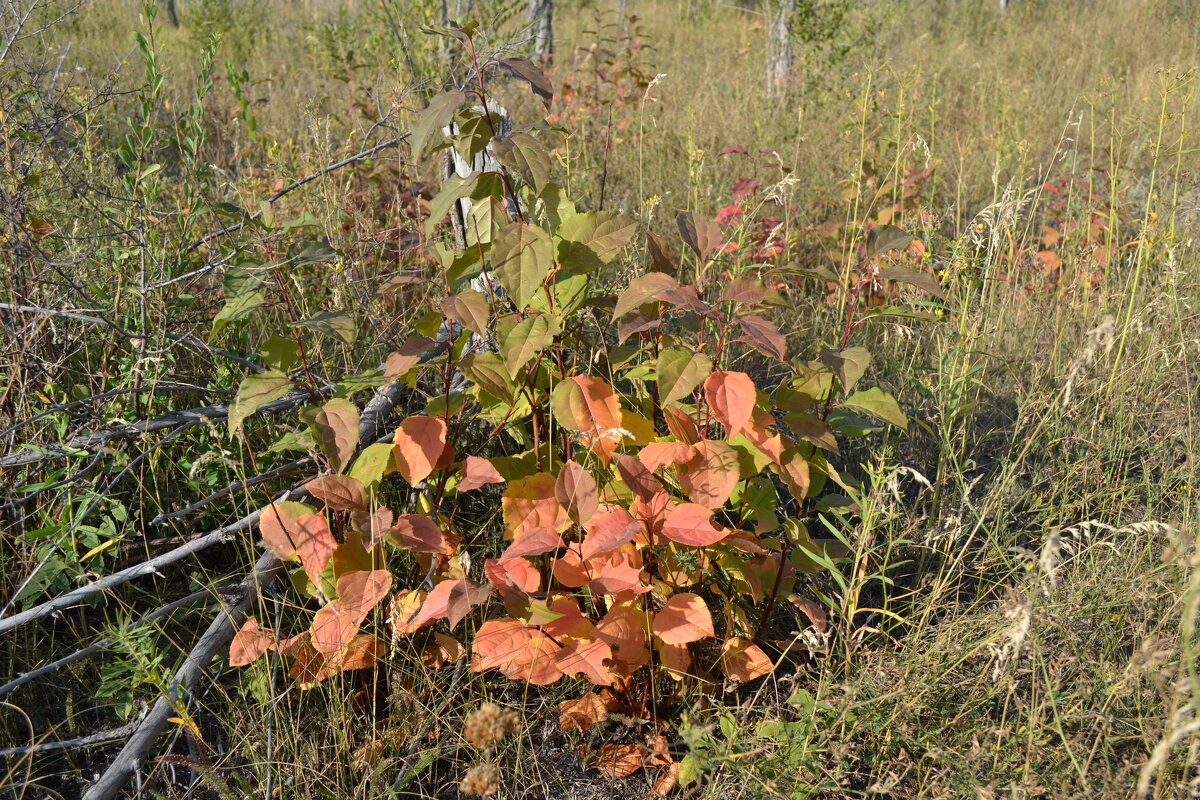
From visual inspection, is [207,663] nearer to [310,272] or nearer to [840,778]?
[840,778]

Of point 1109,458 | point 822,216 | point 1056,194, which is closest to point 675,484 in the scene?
point 1109,458

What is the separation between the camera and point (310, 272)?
3.00m

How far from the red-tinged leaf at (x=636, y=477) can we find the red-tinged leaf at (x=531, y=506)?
5.6 inches

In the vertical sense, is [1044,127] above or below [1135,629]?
above

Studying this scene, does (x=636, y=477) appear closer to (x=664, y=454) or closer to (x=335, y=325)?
(x=664, y=454)

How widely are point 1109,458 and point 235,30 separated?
8.55 meters

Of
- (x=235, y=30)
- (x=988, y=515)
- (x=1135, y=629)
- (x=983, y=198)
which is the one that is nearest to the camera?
(x=1135, y=629)

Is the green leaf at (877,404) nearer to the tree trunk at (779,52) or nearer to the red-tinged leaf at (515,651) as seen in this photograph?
the red-tinged leaf at (515,651)

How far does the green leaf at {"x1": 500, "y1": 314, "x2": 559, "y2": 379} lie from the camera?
141 centimetres

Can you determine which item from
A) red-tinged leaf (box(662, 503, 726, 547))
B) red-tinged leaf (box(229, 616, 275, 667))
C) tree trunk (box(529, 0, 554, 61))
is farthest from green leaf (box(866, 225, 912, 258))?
tree trunk (box(529, 0, 554, 61))

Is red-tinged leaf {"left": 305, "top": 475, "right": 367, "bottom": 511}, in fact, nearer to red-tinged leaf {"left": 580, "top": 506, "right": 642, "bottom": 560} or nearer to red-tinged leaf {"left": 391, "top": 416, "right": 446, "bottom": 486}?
red-tinged leaf {"left": 391, "top": 416, "right": 446, "bottom": 486}

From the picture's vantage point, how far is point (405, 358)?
148 cm

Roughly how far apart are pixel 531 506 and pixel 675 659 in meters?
0.41

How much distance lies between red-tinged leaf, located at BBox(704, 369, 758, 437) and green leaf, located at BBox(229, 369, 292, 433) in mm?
759
